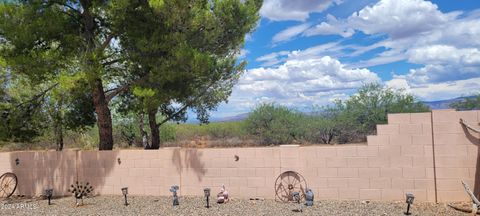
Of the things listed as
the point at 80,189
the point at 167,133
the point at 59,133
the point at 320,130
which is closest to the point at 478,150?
the point at 80,189

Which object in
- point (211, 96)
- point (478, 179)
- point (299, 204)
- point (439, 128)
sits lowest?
point (299, 204)

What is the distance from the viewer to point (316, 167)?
10414 millimetres

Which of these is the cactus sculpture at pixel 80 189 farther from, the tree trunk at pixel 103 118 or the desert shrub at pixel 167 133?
the desert shrub at pixel 167 133

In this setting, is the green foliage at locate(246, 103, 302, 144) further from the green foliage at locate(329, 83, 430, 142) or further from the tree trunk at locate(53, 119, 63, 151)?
the tree trunk at locate(53, 119, 63, 151)

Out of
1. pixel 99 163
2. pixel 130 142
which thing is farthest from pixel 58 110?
pixel 130 142

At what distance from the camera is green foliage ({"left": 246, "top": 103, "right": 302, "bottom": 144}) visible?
→ 88.8 ft

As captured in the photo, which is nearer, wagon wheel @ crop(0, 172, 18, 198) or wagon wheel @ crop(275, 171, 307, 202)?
wagon wheel @ crop(275, 171, 307, 202)

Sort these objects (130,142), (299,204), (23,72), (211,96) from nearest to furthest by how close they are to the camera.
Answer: (299,204)
(23,72)
(211,96)
(130,142)

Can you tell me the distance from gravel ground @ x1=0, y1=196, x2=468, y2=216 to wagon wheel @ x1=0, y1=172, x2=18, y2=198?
5.01 feet

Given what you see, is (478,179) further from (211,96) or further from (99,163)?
(211,96)

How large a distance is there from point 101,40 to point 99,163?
4.03 m

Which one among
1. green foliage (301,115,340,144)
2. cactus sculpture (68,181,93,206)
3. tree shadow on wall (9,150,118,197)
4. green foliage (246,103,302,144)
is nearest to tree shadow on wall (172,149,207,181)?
tree shadow on wall (9,150,118,197)

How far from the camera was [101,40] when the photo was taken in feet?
44.2

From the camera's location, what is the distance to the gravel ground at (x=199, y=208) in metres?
9.09
